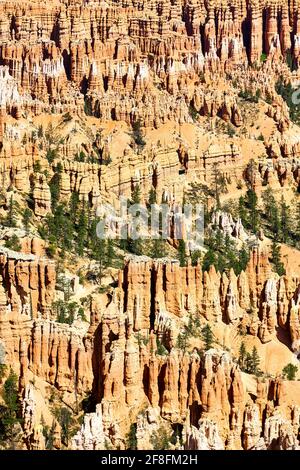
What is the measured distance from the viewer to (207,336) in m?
107

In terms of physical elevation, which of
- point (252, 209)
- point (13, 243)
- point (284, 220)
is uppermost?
point (13, 243)

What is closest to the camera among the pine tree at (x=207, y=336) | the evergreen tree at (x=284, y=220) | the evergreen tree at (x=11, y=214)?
the pine tree at (x=207, y=336)

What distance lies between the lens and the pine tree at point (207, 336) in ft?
347

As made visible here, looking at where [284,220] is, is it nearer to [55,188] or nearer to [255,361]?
[55,188]

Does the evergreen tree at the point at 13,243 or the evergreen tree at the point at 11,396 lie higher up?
the evergreen tree at the point at 13,243

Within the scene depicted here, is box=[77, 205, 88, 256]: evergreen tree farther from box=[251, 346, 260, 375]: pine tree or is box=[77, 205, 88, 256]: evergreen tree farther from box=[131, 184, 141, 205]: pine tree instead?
box=[251, 346, 260, 375]: pine tree

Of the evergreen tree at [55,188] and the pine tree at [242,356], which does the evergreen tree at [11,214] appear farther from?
the pine tree at [242,356]

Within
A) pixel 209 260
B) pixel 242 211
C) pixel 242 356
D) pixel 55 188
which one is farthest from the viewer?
pixel 242 211

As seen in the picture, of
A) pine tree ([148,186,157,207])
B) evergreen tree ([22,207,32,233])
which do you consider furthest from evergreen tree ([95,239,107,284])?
pine tree ([148,186,157,207])

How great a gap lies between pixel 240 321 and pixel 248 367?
252 inches

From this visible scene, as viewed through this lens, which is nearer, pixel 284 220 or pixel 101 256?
pixel 101 256

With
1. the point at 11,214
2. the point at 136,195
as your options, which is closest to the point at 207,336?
the point at 11,214

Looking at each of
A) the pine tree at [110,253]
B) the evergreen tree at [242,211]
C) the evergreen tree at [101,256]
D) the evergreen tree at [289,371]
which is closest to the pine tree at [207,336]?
the evergreen tree at [289,371]

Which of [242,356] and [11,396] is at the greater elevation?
[11,396]
